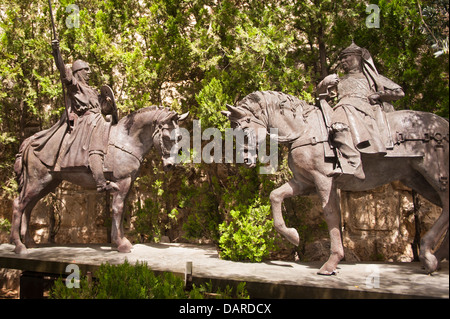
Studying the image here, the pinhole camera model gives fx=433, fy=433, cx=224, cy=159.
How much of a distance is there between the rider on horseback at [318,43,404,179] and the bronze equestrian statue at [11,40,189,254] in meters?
2.53

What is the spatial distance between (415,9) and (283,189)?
3.62 metres

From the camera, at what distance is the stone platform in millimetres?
4293

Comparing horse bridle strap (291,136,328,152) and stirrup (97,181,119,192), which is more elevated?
horse bridle strap (291,136,328,152)

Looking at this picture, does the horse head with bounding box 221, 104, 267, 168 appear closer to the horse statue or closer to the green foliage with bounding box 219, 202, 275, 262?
the horse statue

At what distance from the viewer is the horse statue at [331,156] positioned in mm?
5227

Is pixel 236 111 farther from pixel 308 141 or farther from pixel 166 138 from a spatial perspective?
pixel 166 138

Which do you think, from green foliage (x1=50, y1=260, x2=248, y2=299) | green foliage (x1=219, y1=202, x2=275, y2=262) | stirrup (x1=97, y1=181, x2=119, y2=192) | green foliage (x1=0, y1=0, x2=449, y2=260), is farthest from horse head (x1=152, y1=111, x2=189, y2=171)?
green foliage (x1=50, y1=260, x2=248, y2=299)

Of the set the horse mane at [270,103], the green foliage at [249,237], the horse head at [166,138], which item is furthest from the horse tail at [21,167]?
the horse mane at [270,103]

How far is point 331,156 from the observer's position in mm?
5453

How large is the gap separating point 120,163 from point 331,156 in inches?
130
